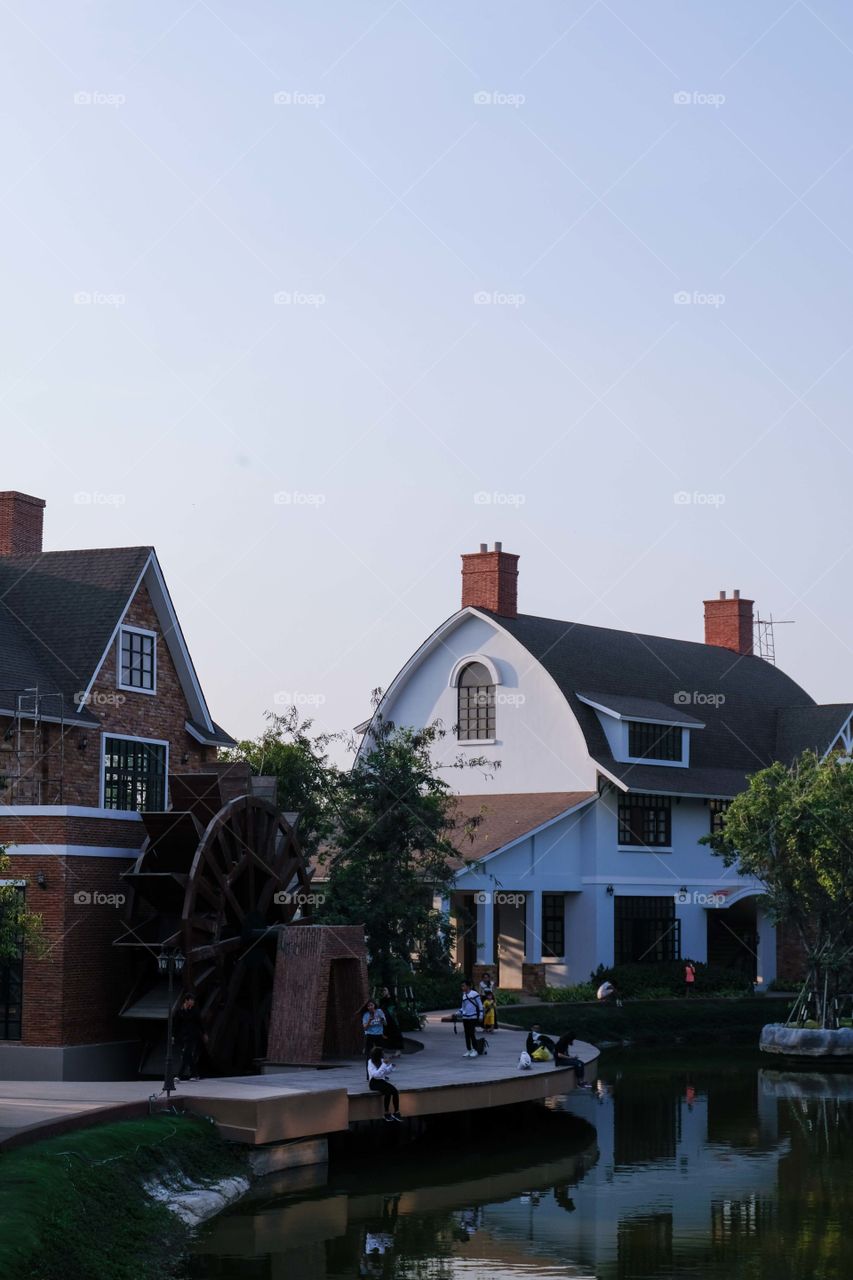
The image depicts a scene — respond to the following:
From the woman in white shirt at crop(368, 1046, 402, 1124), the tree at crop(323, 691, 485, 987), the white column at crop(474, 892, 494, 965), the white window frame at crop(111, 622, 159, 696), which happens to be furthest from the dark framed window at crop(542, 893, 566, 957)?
the woman in white shirt at crop(368, 1046, 402, 1124)

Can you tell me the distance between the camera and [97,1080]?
2705cm

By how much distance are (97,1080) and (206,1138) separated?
696 cm

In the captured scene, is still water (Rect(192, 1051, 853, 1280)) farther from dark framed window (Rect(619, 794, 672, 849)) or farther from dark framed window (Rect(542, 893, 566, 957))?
dark framed window (Rect(619, 794, 672, 849))

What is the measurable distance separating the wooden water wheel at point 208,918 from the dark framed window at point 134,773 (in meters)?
3.35

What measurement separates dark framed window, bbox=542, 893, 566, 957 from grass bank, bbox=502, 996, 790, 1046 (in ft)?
12.3

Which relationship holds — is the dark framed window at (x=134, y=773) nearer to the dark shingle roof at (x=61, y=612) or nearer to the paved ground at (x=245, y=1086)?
the dark shingle roof at (x=61, y=612)

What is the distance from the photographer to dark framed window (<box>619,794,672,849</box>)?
4672cm

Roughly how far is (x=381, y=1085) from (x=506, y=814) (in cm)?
2290

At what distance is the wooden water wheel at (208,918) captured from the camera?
2734 cm

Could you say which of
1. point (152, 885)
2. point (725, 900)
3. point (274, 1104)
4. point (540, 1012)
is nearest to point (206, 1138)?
point (274, 1104)

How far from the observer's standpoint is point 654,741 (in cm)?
4794

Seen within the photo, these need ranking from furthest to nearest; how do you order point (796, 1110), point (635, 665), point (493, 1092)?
1. point (635, 665)
2. point (796, 1110)
3. point (493, 1092)

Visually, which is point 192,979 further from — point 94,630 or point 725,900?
point 725,900

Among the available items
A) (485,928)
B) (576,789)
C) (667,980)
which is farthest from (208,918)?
(667,980)
